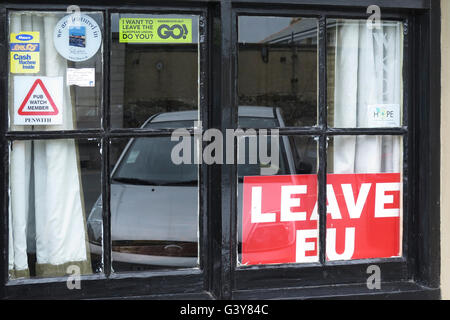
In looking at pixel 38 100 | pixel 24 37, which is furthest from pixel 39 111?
pixel 24 37

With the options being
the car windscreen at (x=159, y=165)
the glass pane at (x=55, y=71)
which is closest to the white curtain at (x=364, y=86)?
the car windscreen at (x=159, y=165)

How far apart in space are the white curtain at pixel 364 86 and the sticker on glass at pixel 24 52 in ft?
5.03

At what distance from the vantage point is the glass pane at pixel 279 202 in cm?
300

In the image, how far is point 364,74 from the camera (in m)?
3.13

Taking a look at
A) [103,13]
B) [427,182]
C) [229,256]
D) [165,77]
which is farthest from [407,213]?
[103,13]

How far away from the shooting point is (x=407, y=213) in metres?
3.16

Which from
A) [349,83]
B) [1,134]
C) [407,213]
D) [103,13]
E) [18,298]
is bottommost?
[18,298]

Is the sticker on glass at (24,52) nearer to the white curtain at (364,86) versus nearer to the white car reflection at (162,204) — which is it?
the white car reflection at (162,204)

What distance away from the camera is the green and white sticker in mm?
2869

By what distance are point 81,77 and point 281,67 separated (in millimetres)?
1027

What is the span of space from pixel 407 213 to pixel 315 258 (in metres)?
0.57

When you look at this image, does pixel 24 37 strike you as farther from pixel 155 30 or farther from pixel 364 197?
pixel 364 197

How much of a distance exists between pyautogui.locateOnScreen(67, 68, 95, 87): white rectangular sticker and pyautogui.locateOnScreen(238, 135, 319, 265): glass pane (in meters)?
0.85

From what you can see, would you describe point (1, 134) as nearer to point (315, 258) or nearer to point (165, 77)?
point (165, 77)
